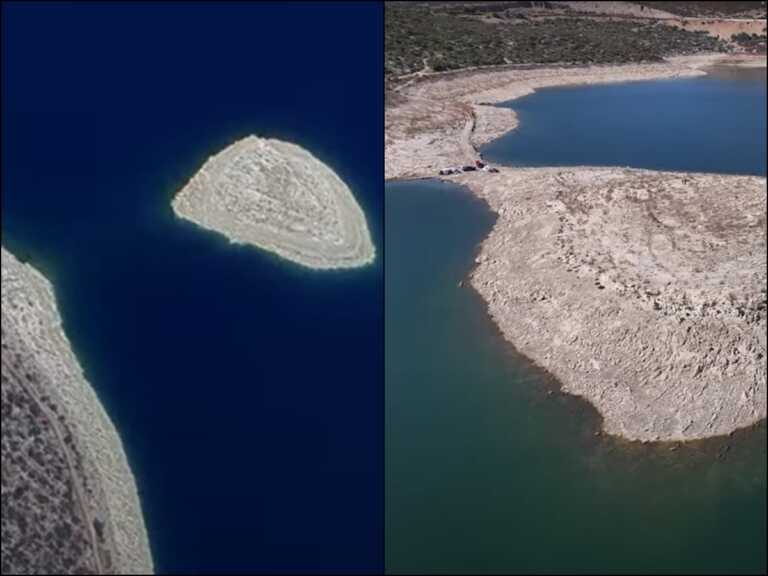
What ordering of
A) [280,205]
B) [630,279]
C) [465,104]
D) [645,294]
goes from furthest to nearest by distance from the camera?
[465,104], [630,279], [645,294], [280,205]

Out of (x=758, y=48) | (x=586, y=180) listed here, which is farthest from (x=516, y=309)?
(x=758, y=48)

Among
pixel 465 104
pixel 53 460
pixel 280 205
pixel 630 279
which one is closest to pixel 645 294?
pixel 630 279

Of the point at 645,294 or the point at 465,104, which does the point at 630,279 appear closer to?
the point at 645,294

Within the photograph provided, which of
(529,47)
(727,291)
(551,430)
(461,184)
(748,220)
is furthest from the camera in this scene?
(529,47)

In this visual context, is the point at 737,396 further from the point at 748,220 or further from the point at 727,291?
the point at 748,220

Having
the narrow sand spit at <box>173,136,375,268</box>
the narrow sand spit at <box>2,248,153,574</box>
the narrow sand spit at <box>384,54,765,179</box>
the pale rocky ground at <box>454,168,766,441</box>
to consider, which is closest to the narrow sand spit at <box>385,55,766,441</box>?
the pale rocky ground at <box>454,168,766,441</box>

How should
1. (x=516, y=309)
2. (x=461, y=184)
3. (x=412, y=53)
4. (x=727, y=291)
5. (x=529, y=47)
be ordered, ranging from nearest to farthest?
(x=727, y=291), (x=516, y=309), (x=461, y=184), (x=412, y=53), (x=529, y=47)
